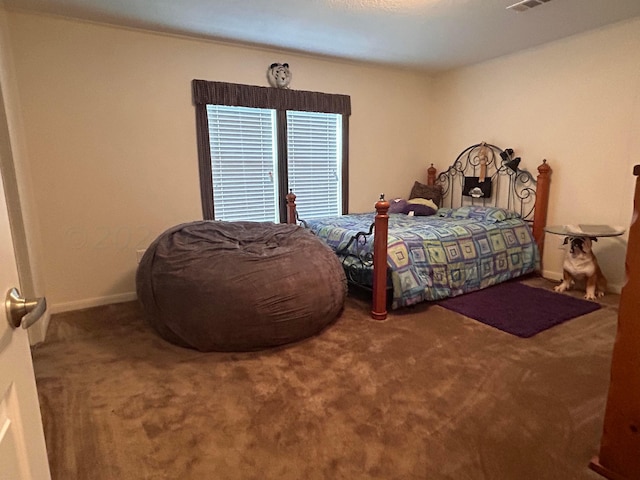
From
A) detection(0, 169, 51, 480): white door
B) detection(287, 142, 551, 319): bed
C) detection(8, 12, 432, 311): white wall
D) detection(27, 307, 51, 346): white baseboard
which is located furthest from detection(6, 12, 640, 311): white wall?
detection(0, 169, 51, 480): white door

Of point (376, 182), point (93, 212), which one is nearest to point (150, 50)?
point (93, 212)

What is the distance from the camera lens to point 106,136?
329 cm

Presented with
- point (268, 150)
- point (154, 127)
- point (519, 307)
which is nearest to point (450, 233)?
point (519, 307)

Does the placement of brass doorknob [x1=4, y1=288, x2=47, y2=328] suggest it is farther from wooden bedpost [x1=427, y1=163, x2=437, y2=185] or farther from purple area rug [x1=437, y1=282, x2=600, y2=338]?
wooden bedpost [x1=427, y1=163, x2=437, y2=185]

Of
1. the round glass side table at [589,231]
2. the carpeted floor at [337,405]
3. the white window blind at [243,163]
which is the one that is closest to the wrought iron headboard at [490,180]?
the round glass side table at [589,231]

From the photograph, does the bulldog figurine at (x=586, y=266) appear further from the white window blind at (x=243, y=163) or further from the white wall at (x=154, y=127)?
the white window blind at (x=243, y=163)

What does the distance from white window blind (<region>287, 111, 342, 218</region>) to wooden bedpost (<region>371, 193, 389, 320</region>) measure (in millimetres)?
1630

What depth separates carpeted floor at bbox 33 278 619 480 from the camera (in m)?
1.54

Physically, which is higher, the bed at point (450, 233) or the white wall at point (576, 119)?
the white wall at point (576, 119)

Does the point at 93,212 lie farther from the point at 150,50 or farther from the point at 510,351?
the point at 510,351

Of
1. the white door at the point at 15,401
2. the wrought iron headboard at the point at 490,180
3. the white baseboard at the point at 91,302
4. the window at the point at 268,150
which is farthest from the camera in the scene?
the wrought iron headboard at the point at 490,180

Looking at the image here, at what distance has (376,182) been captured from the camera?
4805 millimetres

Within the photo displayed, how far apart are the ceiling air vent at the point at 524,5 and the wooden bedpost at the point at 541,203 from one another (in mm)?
1554

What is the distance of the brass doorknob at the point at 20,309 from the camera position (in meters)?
0.74
